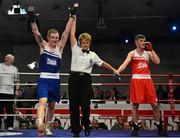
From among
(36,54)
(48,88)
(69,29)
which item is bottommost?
(48,88)

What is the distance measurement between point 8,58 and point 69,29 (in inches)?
65.3

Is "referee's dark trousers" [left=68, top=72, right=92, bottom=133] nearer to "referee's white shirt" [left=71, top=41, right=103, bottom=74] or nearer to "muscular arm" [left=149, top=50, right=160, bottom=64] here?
"referee's white shirt" [left=71, top=41, right=103, bottom=74]

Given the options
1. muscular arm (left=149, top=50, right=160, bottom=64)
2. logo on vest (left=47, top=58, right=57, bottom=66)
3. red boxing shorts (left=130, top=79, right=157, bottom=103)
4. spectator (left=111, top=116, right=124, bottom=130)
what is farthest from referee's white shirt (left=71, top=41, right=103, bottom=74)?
spectator (left=111, top=116, right=124, bottom=130)

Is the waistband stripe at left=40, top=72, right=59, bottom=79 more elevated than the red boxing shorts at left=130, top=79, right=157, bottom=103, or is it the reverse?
the waistband stripe at left=40, top=72, right=59, bottom=79

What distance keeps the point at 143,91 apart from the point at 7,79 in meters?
2.28

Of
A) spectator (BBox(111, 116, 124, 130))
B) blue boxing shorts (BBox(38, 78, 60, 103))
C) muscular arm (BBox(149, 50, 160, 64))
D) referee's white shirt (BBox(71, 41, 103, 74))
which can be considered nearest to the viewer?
blue boxing shorts (BBox(38, 78, 60, 103))

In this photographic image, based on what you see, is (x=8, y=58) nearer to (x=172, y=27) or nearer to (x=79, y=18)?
(x=79, y=18)

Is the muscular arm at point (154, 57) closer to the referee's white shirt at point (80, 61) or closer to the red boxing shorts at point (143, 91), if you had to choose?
the red boxing shorts at point (143, 91)

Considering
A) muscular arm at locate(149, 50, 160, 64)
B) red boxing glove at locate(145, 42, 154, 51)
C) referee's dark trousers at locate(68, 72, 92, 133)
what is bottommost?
referee's dark trousers at locate(68, 72, 92, 133)

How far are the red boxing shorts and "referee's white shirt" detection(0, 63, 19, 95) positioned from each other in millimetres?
2057

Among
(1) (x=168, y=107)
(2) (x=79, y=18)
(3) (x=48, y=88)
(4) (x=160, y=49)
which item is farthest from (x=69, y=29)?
(4) (x=160, y=49)

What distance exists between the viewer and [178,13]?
11.1 meters

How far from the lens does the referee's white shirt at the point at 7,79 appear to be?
5.88 meters

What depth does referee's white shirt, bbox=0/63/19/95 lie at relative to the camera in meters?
5.88
